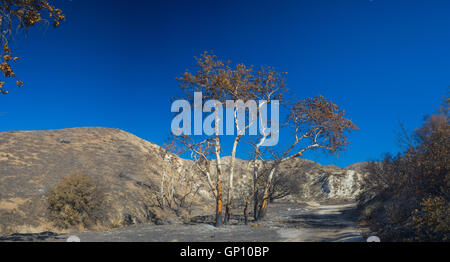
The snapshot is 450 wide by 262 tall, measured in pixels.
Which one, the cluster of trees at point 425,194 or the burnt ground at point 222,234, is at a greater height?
the cluster of trees at point 425,194

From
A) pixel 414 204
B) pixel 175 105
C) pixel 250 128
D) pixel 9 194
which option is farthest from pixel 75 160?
pixel 414 204

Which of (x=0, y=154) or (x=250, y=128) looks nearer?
(x=250, y=128)

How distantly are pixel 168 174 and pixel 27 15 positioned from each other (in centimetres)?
3613

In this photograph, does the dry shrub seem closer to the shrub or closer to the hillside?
the hillside

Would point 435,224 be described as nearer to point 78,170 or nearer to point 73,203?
point 73,203

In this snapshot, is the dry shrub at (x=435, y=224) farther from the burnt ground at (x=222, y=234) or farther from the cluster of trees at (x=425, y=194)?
the burnt ground at (x=222, y=234)

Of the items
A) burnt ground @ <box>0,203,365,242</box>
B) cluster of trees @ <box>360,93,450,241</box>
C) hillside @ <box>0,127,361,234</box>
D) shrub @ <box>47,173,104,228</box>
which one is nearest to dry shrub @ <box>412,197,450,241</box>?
cluster of trees @ <box>360,93,450,241</box>

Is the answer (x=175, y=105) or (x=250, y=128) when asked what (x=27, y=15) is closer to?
(x=175, y=105)

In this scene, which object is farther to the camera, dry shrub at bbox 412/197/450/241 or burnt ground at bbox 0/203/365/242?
burnt ground at bbox 0/203/365/242

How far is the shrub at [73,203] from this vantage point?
763 inches

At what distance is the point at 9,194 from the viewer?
21734mm

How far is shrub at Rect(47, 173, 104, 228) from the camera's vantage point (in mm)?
19391

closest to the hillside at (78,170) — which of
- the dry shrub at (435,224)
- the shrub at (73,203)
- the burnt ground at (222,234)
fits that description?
the shrub at (73,203)
